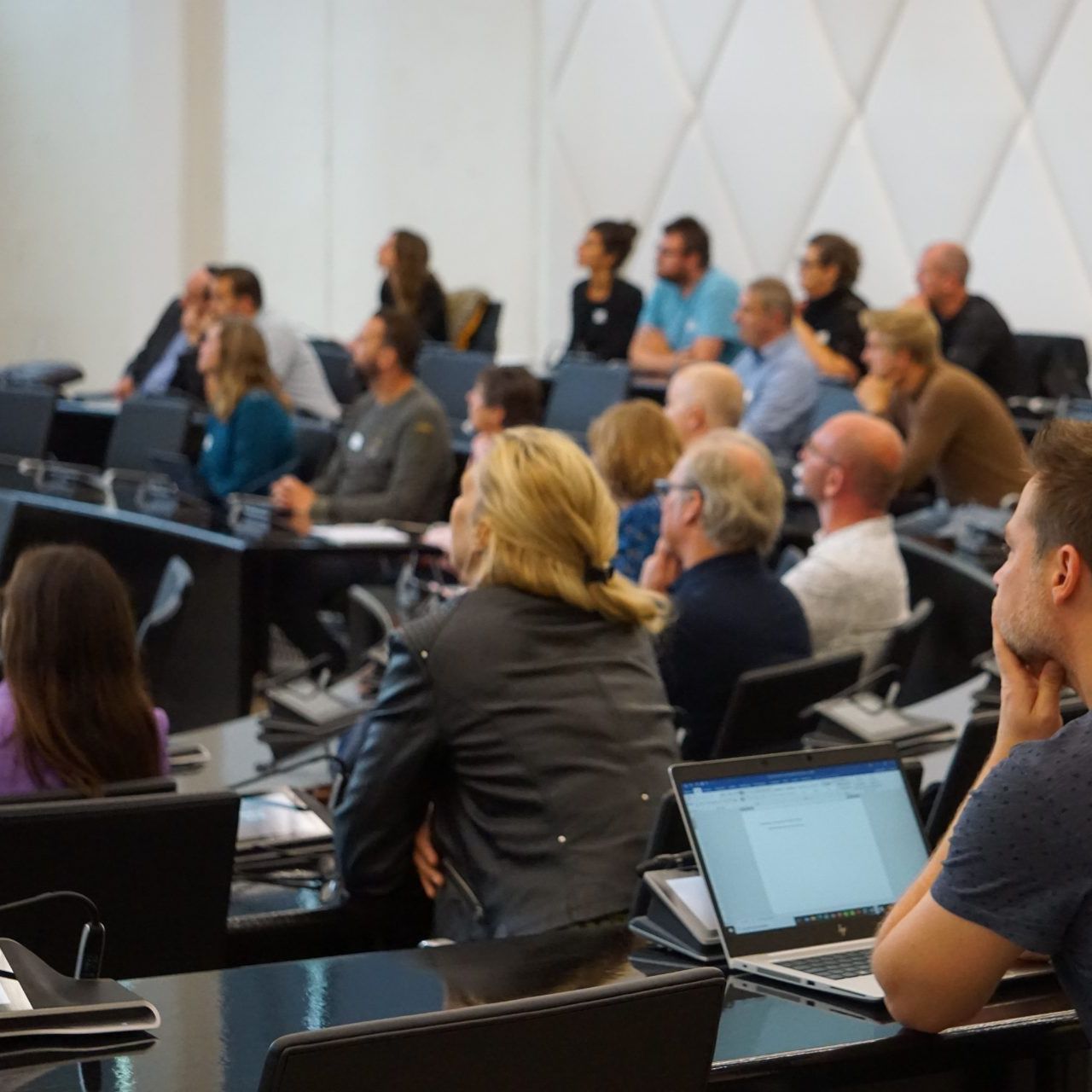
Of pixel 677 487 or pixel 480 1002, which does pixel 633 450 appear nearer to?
pixel 677 487

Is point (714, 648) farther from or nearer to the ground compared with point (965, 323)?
nearer to the ground

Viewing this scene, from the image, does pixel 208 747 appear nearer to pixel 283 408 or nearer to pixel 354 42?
pixel 283 408

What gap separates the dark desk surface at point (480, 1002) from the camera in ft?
5.37

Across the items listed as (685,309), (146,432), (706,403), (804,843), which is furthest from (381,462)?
(804,843)

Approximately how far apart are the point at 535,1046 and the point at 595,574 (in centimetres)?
124

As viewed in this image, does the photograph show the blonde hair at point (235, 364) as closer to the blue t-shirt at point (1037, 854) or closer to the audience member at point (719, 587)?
the audience member at point (719, 587)

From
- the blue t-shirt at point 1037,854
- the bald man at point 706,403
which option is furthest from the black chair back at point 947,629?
the blue t-shirt at point 1037,854

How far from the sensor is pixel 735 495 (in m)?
3.68

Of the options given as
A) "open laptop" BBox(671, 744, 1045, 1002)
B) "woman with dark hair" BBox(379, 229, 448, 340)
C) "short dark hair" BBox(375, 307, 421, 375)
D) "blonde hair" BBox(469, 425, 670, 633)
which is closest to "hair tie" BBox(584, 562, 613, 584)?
"blonde hair" BBox(469, 425, 670, 633)

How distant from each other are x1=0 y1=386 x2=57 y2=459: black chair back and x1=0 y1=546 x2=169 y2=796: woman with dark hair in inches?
177

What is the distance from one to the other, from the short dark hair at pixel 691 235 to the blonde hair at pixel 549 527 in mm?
6208

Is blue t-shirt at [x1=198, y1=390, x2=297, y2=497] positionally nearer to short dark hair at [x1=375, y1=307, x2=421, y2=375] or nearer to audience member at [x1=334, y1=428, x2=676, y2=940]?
short dark hair at [x1=375, y1=307, x2=421, y2=375]

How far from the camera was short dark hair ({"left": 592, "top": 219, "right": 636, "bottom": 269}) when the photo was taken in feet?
29.7

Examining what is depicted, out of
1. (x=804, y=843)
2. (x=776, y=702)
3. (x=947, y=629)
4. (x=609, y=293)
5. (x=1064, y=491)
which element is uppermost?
(x=609, y=293)
